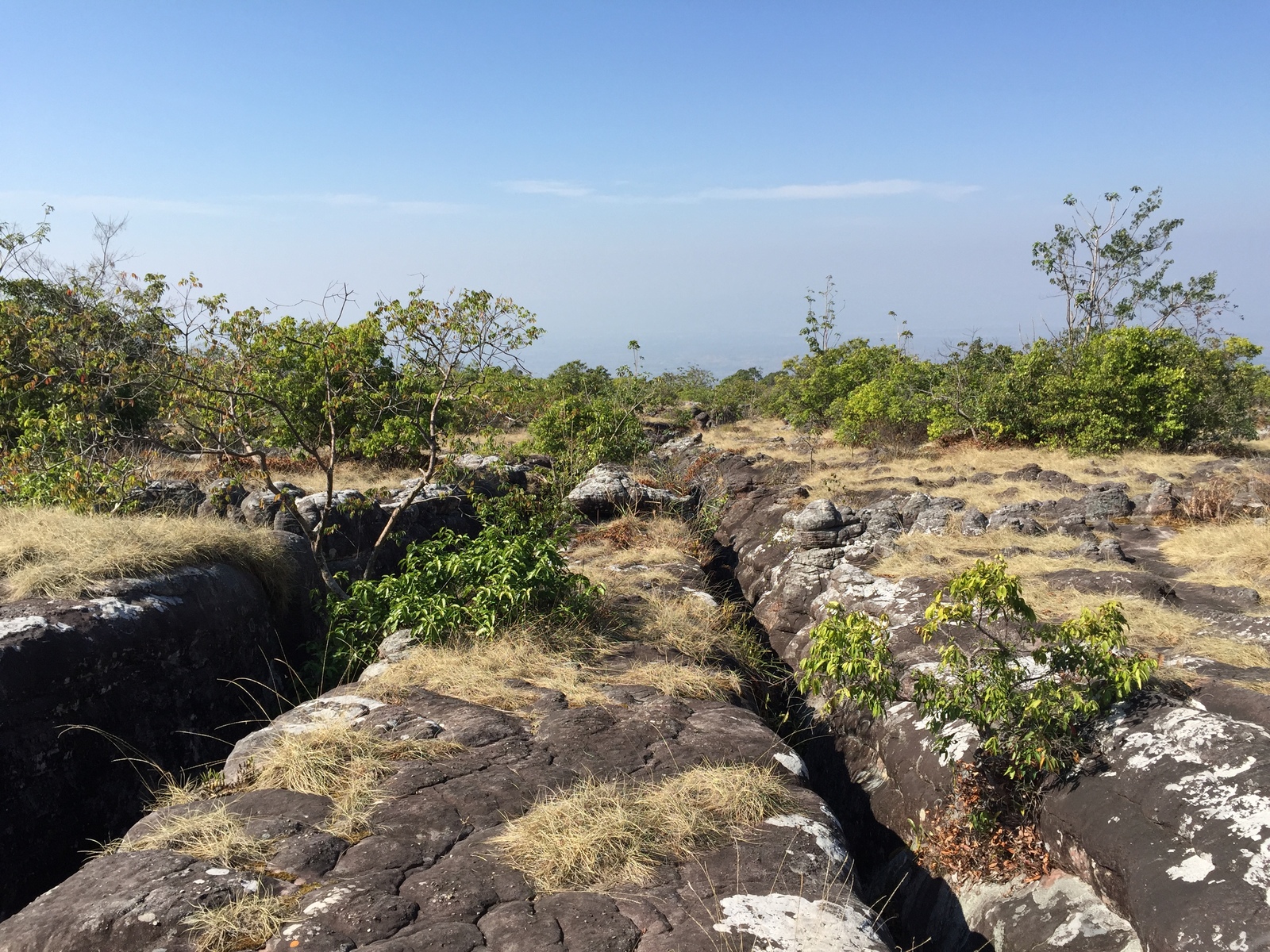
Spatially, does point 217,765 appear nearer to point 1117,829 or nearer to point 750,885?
point 750,885

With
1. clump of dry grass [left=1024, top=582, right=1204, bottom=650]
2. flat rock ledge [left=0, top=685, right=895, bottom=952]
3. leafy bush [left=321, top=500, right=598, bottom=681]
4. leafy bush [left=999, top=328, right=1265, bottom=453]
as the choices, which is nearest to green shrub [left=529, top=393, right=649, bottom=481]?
leafy bush [left=321, top=500, right=598, bottom=681]

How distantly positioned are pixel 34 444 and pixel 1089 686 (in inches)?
445

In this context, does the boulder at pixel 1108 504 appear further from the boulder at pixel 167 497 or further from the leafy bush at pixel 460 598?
the boulder at pixel 167 497

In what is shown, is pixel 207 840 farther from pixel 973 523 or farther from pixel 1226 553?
pixel 1226 553

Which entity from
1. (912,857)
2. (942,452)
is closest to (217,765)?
(912,857)

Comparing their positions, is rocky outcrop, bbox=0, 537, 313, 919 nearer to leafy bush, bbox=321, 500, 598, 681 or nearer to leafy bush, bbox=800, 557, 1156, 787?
leafy bush, bbox=321, 500, 598, 681

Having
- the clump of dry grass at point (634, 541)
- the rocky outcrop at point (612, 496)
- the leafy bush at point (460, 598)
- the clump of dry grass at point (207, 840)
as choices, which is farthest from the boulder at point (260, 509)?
the clump of dry grass at point (207, 840)

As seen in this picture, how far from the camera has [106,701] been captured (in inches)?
233

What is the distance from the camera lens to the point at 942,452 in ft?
70.9

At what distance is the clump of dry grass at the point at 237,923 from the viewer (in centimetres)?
371

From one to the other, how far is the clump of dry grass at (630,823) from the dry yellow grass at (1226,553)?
7114 millimetres

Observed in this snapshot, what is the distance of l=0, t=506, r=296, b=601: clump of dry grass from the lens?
6359 mm

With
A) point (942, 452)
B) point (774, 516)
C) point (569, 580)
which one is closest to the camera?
point (569, 580)

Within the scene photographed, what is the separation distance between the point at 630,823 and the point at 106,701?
12.7 ft
